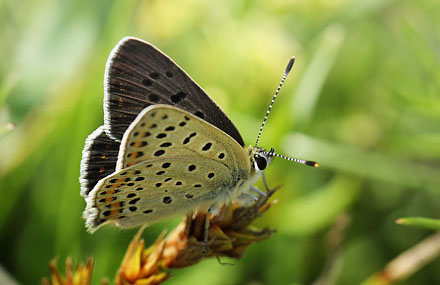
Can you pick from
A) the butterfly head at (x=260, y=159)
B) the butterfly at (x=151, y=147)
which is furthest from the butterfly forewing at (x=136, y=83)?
the butterfly head at (x=260, y=159)

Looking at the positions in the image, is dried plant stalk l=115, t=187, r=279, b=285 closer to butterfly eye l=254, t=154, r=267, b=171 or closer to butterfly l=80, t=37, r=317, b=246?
butterfly l=80, t=37, r=317, b=246

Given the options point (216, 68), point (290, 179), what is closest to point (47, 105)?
point (216, 68)

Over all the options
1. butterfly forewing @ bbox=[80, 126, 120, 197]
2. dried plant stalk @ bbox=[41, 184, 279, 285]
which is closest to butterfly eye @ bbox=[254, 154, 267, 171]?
dried plant stalk @ bbox=[41, 184, 279, 285]

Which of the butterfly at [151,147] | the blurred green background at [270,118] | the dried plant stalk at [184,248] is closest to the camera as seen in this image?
the dried plant stalk at [184,248]

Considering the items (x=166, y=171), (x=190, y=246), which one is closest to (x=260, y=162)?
(x=166, y=171)

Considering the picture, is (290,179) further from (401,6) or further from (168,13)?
(401,6)

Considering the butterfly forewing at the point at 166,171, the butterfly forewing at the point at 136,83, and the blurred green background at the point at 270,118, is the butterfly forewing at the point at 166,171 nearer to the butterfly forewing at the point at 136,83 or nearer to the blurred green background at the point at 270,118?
the butterfly forewing at the point at 136,83

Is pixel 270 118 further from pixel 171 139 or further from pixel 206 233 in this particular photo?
pixel 206 233
